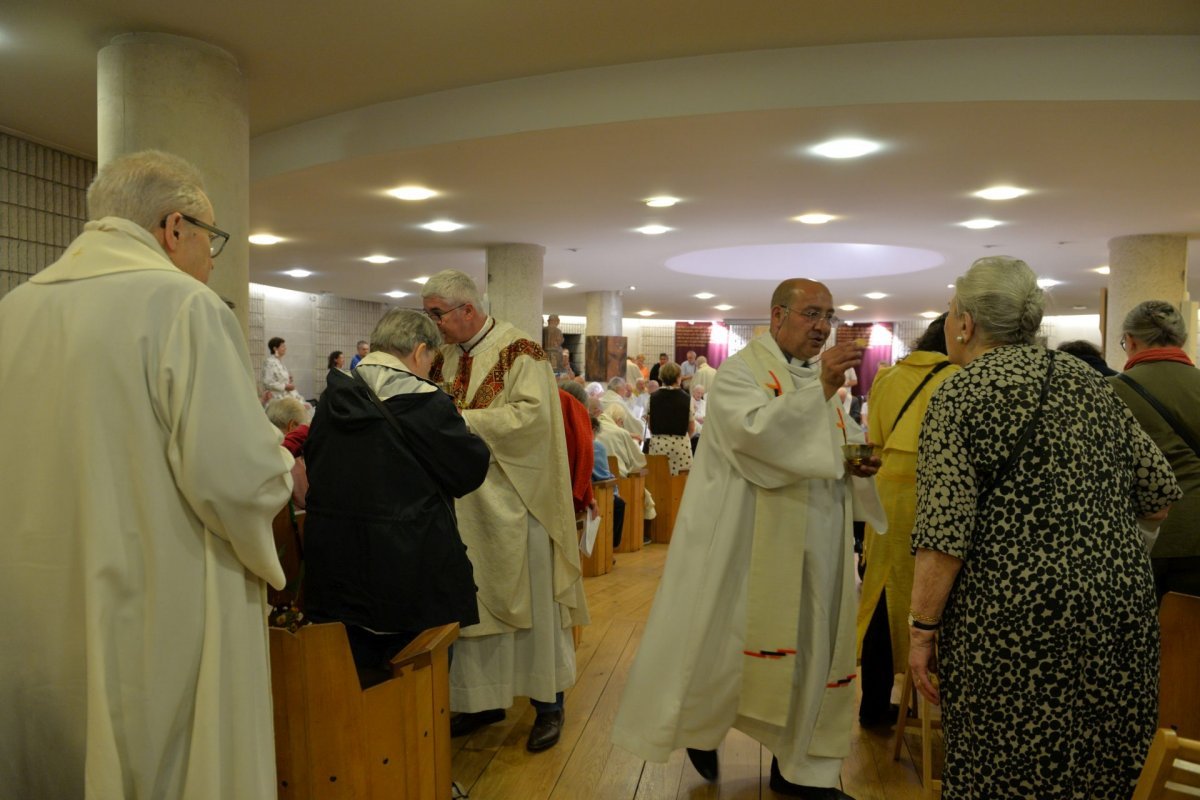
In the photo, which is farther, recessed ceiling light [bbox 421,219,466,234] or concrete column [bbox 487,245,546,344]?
concrete column [bbox 487,245,546,344]

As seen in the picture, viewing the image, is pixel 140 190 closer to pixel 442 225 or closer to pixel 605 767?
pixel 605 767

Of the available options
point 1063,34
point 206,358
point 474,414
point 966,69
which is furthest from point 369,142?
point 206,358

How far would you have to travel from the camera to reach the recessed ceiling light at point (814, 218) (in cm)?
806

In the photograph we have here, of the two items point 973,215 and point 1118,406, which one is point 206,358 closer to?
point 1118,406

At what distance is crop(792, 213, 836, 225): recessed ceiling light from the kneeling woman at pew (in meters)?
6.03

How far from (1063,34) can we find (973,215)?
3.49 meters

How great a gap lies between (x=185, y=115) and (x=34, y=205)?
266 cm

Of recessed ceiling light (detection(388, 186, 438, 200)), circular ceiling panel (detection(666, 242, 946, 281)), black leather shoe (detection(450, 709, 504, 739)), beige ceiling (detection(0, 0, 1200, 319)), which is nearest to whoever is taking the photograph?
black leather shoe (detection(450, 709, 504, 739))

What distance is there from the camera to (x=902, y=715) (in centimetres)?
354

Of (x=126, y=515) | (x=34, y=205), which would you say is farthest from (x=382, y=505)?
(x=34, y=205)

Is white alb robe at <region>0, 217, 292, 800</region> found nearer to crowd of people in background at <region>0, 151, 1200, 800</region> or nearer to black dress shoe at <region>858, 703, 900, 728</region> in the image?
crowd of people in background at <region>0, 151, 1200, 800</region>

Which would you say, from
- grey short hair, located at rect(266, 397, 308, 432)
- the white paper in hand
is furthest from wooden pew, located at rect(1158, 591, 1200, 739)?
grey short hair, located at rect(266, 397, 308, 432)

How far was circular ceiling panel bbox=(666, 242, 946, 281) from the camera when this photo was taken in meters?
11.8

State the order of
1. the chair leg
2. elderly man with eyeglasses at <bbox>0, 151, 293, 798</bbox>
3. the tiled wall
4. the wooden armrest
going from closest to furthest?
elderly man with eyeglasses at <bbox>0, 151, 293, 798</bbox> → the wooden armrest → the chair leg → the tiled wall
